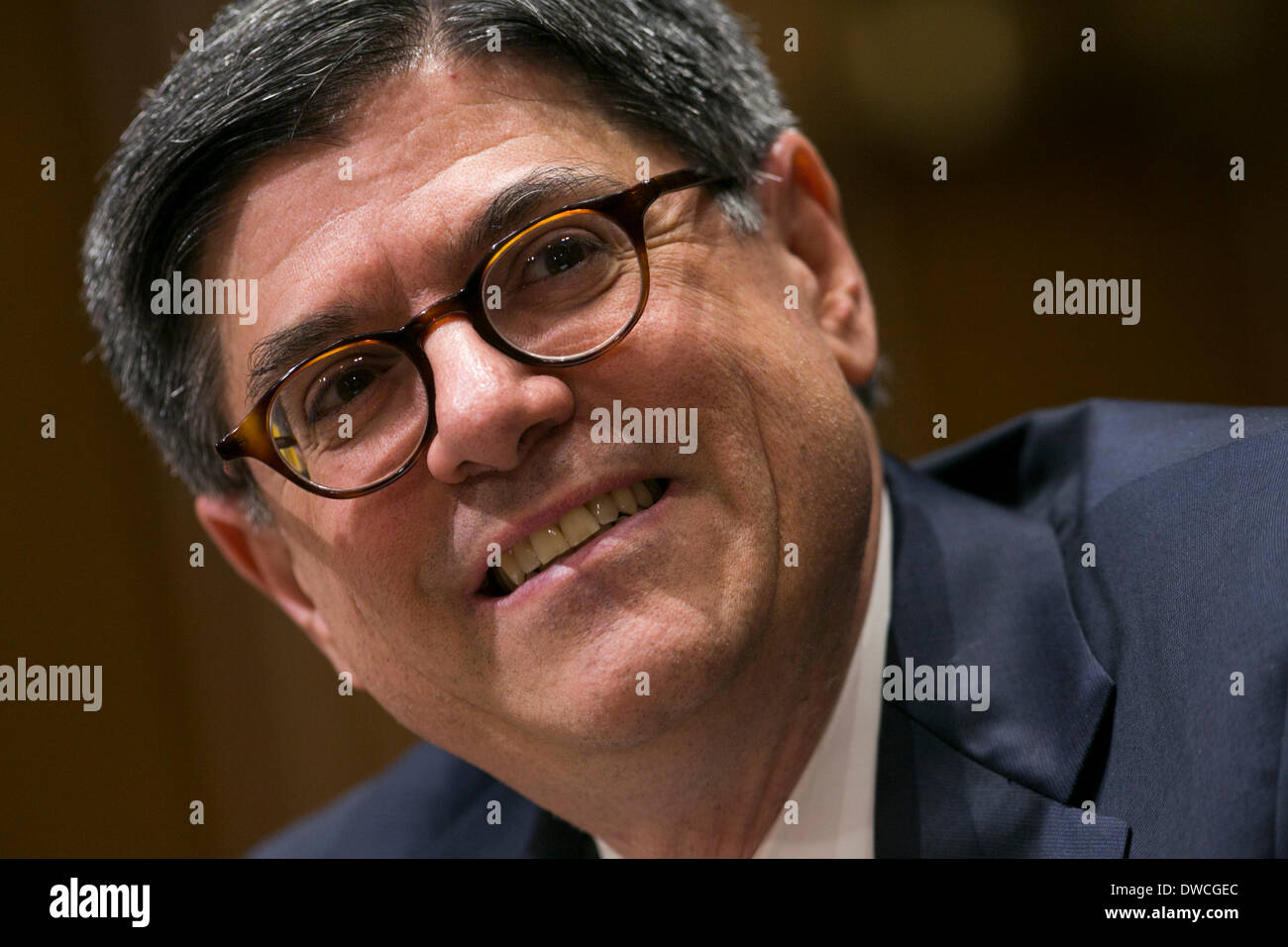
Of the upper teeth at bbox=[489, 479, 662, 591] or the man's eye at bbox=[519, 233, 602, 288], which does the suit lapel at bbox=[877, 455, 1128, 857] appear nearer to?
the upper teeth at bbox=[489, 479, 662, 591]

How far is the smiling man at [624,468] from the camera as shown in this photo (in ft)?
4.11

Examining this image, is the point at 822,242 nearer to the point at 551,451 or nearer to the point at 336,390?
the point at 551,451

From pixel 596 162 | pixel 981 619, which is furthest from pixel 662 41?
pixel 981 619

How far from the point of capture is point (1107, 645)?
1.37 m

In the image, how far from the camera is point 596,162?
1.36m

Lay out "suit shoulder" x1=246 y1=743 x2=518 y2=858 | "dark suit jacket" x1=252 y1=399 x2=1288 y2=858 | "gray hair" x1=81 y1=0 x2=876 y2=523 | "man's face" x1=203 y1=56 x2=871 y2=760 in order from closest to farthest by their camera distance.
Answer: "dark suit jacket" x1=252 y1=399 x2=1288 y2=858, "man's face" x1=203 y1=56 x2=871 y2=760, "gray hair" x1=81 y1=0 x2=876 y2=523, "suit shoulder" x1=246 y1=743 x2=518 y2=858

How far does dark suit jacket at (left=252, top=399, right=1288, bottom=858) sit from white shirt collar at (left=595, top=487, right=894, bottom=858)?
4cm

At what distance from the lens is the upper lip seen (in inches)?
49.4

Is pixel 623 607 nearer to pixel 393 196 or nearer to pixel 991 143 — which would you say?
pixel 393 196

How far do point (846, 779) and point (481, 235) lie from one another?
813 millimetres

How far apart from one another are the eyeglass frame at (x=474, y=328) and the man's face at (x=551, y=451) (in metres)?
0.02

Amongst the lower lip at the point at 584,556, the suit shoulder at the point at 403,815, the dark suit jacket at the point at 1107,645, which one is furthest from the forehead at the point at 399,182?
the suit shoulder at the point at 403,815

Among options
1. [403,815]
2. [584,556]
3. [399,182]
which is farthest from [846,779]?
[403,815]

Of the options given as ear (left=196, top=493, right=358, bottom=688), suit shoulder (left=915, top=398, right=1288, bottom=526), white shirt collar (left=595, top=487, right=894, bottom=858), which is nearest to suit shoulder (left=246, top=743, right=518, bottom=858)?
ear (left=196, top=493, right=358, bottom=688)
